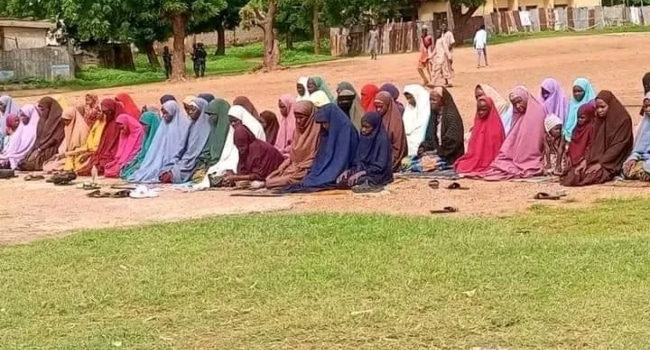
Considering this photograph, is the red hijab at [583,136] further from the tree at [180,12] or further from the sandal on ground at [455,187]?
the tree at [180,12]

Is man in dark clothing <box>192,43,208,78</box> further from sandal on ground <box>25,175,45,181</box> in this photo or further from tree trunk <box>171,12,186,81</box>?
sandal on ground <box>25,175,45,181</box>

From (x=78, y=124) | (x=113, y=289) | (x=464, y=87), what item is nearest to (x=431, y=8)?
(x=464, y=87)

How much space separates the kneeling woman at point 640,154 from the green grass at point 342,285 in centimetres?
168

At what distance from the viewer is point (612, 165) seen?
35.4ft

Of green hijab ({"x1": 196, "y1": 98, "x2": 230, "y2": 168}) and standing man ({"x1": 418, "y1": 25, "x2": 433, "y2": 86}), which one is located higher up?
standing man ({"x1": 418, "y1": 25, "x2": 433, "y2": 86})

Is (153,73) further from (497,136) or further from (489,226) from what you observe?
(489,226)

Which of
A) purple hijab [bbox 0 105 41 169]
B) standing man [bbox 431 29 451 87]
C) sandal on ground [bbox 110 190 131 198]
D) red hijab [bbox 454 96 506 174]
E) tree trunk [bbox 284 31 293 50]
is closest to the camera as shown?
sandal on ground [bbox 110 190 131 198]

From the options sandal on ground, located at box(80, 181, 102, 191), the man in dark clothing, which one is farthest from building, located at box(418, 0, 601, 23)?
sandal on ground, located at box(80, 181, 102, 191)

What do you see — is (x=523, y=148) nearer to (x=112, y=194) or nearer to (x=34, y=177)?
(x=112, y=194)

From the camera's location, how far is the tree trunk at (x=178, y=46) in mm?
33500

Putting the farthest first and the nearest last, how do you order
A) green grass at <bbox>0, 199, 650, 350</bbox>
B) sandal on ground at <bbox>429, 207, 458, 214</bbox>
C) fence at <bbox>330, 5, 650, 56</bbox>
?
fence at <bbox>330, 5, 650, 56</bbox> → sandal on ground at <bbox>429, 207, 458, 214</bbox> → green grass at <bbox>0, 199, 650, 350</bbox>

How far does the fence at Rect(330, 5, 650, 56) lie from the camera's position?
4584cm

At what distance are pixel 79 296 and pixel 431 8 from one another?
44457mm

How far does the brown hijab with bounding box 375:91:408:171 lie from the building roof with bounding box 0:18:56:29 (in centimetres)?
2782
